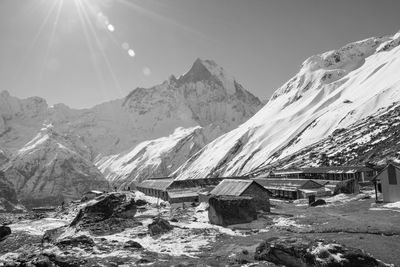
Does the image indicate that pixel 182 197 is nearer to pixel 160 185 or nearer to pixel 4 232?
pixel 160 185

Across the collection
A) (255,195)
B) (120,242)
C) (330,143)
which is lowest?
(120,242)

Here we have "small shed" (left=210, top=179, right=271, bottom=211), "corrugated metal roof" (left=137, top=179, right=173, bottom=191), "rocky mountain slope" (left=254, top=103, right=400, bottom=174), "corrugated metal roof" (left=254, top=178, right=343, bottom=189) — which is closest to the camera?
"small shed" (left=210, top=179, right=271, bottom=211)

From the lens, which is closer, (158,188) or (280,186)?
(280,186)

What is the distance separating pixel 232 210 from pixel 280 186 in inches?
1965

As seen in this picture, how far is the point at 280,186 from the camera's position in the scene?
310ft

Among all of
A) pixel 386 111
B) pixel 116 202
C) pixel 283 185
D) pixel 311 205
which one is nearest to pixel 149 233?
pixel 116 202

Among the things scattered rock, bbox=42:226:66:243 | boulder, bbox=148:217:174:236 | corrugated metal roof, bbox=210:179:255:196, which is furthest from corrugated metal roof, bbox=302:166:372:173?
scattered rock, bbox=42:226:66:243

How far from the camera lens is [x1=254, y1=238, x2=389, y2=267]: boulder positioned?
22344mm

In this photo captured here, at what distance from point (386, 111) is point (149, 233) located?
167174mm

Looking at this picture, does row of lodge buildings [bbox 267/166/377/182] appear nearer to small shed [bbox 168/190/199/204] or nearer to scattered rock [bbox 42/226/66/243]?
small shed [bbox 168/190/199/204]

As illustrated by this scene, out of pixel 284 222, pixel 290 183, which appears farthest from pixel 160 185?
pixel 284 222

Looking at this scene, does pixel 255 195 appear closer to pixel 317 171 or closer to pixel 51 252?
pixel 51 252

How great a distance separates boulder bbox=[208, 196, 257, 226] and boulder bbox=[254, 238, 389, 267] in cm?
1882

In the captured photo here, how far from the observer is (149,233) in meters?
42.7
